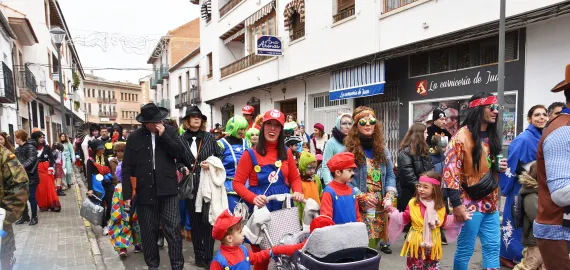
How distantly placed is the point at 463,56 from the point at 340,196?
697 cm

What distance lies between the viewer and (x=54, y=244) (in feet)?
19.0

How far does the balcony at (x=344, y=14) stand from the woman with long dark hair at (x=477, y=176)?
880 cm

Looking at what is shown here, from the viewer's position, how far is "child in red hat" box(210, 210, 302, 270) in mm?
2803

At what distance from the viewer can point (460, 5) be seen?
8062mm

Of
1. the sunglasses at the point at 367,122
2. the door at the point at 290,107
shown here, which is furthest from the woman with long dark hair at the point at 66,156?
the sunglasses at the point at 367,122

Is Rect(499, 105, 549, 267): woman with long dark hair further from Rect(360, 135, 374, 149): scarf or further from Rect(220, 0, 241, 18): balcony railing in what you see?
Rect(220, 0, 241, 18): balcony railing

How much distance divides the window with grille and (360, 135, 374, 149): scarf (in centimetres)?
878

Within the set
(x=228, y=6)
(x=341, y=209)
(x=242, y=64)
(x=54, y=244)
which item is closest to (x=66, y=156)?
(x=54, y=244)

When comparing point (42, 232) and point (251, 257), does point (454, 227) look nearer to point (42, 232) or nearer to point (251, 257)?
point (251, 257)

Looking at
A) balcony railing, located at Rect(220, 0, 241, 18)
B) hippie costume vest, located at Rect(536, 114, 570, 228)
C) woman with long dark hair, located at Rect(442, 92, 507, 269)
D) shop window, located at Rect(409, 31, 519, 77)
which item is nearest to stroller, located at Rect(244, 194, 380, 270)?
hippie costume vest, located at Rect(536, 114, 570, 228)

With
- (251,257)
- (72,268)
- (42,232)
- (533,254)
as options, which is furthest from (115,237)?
(533,254)

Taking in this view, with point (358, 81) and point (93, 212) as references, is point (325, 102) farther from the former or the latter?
point (93, 212)

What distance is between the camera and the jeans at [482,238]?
3.47 m

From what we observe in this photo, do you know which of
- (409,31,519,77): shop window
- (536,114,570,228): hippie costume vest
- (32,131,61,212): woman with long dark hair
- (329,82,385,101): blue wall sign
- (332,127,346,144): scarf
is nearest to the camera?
(536,114,570,228): hippie costume vest
